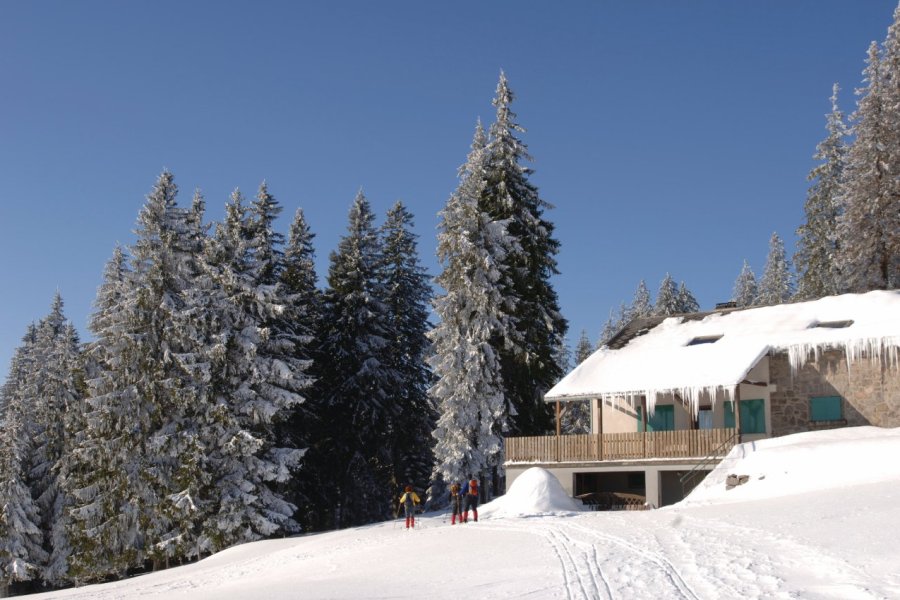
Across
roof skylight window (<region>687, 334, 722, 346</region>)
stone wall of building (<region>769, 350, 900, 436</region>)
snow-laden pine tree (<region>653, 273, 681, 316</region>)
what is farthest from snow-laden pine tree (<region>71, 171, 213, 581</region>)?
snow-laden pine tree (<region>653, 273, 681, 316</region>)

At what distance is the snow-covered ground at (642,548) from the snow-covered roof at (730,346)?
2.84m

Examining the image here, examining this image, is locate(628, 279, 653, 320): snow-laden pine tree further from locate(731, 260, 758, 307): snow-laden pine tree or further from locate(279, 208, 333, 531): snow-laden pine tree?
locate(279, 208, 333, 531): snow-laden pine tree

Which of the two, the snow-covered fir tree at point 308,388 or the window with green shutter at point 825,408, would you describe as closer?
the window with green shutter at point 825,408

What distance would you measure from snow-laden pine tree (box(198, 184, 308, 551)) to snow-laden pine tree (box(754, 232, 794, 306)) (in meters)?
39.0

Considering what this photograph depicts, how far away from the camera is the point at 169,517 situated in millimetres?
34125

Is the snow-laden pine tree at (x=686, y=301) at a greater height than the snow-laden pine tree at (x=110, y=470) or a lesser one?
greater

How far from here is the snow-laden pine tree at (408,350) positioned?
4325cm

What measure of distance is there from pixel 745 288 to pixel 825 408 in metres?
54.2

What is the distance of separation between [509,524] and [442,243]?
54.2 ft

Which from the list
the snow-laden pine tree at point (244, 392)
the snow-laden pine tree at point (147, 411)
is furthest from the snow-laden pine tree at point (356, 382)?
the snow-laden pine tree at point (147, 411)

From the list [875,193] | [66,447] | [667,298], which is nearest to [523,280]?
[875,193]

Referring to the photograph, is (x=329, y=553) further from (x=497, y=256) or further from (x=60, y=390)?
(x=60, y=390)

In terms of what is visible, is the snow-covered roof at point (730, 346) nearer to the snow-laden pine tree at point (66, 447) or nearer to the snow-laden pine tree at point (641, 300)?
the snow-laden pine tree at point (66, 447)

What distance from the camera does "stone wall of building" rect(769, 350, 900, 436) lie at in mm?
29188
